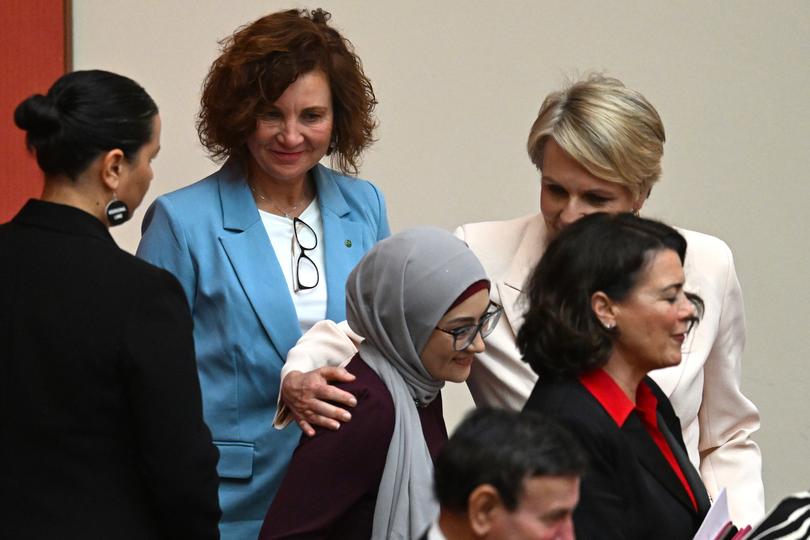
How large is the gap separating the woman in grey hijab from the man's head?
531 millimetres

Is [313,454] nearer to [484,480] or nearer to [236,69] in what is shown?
[484,480]

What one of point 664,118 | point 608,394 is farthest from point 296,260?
point 664,118

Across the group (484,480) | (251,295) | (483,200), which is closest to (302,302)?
(251,295)

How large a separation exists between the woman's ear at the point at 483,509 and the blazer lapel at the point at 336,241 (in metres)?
1.33

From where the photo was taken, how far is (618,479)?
217 centimetres

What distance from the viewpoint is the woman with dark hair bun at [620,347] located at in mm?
2203

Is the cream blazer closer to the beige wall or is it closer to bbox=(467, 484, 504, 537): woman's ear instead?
bbox=(467, 484, 504, 537): woman's ear

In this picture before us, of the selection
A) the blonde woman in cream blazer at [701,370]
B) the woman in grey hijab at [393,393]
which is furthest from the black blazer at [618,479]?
the blonde woman in cream blazer at [701,370]

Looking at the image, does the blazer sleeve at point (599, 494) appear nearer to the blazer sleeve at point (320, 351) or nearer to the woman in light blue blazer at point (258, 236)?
the blazer sleeve at point (320, 351)


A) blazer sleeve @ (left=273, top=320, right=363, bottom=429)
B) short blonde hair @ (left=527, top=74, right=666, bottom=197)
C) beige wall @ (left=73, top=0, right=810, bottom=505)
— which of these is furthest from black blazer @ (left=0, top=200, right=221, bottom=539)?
beige wall @ (left=73, top=0, right=810, bottom=505)

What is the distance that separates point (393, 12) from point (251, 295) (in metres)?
2.12

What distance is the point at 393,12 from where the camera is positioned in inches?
193

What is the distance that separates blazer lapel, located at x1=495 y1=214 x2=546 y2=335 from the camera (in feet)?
9.64

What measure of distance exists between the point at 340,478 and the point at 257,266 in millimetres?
810
